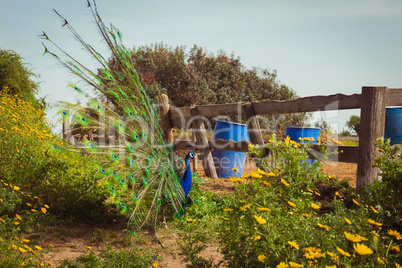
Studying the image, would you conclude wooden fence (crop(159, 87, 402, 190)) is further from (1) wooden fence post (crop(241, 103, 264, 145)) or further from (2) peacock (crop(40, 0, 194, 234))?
(2) peacock (crop(40, 0, 194, 234))

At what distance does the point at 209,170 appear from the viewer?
7102mm

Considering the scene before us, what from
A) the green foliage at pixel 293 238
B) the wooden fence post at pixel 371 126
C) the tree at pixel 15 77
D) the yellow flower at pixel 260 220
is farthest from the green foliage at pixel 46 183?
the tree at pixel 15 77

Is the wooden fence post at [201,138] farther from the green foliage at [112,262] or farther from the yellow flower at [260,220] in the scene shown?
the yellow flower at [260,220]

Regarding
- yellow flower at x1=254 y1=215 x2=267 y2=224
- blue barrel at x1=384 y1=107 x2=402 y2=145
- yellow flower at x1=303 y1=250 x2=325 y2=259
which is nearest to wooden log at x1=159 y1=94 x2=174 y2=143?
blue barrel at x1=384 y1=107 x2=402 y2=145

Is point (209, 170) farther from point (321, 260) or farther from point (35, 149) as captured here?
point (321, 260)

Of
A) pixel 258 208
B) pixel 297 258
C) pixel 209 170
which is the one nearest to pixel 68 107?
pixel 258 208

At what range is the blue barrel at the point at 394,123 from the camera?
475 centimetres

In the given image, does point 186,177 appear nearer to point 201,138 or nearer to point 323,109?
point 323,109

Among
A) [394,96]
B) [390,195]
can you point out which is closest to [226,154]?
[394,96]

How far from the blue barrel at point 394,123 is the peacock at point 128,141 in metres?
2.92

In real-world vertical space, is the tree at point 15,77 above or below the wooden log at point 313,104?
above

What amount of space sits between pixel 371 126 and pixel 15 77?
40.9ft

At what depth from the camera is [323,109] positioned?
17.2ft

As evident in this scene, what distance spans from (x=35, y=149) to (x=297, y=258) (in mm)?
4200
